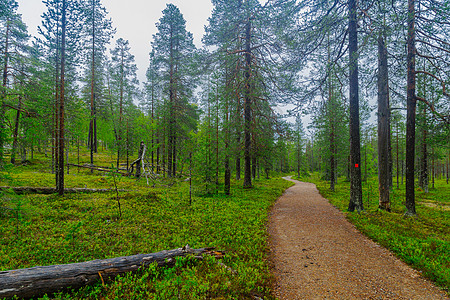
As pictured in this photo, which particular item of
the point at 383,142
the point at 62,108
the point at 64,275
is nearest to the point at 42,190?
the point at 62,108

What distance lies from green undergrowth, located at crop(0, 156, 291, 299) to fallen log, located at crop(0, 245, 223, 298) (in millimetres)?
162

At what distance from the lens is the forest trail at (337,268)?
3645mm

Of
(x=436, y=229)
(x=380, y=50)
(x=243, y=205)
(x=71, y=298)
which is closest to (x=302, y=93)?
(x=380, y=50)

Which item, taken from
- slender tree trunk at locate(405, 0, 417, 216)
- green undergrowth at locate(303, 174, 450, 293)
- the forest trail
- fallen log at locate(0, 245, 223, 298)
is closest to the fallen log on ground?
fallen log at locate(0, 245, 223, 298)

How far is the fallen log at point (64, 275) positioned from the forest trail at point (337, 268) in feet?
9.78

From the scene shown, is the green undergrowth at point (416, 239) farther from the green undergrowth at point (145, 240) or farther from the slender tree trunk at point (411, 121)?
the green undergrowth at point (145, 240)

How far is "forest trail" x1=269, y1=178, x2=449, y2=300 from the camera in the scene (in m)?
3.64

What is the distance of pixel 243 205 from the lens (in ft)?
34.3

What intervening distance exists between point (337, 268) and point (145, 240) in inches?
216

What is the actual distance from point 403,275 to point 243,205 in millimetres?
6962

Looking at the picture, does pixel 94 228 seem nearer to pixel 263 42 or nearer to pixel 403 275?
pixel 403 275

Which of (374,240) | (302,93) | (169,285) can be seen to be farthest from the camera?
(302,93)

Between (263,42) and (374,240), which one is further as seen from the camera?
(263,42)

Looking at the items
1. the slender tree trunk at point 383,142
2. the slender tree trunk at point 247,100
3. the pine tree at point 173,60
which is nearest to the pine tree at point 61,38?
the pine tree at point 173,60
